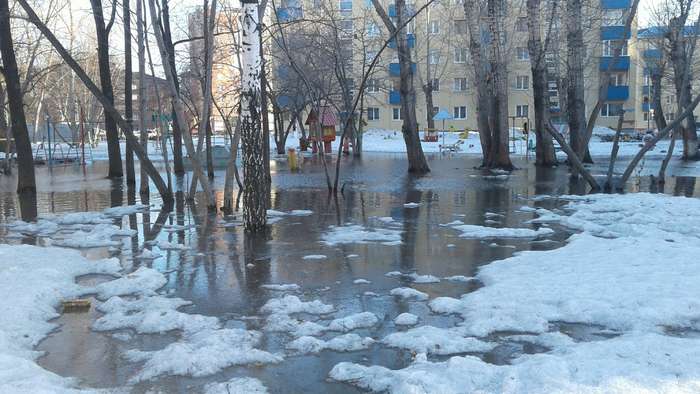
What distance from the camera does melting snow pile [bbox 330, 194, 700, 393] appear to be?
3.93 m

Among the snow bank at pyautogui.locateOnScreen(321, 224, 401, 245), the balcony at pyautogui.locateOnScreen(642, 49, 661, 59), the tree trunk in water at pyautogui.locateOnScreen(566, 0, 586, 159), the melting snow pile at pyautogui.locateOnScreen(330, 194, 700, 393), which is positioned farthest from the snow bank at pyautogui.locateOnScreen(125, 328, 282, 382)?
the balcony at pyautogui.locateOnScreen(642, 49, 661, 59)

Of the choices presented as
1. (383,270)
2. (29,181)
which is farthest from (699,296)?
(29,181)

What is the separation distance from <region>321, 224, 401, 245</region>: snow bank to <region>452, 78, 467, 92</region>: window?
55491 mm

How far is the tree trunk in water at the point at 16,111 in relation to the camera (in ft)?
51.0

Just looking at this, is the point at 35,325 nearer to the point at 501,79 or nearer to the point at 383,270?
the point at 383,270

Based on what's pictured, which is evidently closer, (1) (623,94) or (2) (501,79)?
(2) (501,79)

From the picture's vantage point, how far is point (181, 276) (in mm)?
7141

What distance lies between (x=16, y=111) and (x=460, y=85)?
52.4 m

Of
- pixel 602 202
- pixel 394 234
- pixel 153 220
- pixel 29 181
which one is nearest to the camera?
pixel 394 234

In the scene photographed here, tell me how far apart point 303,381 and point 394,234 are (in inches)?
219

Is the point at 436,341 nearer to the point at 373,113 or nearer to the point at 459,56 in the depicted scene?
the point at 459,56

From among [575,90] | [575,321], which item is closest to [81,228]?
[575,321]

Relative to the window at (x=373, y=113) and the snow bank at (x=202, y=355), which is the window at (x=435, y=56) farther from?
the snow bank at (x=202, y=355)

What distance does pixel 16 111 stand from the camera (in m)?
16.0
